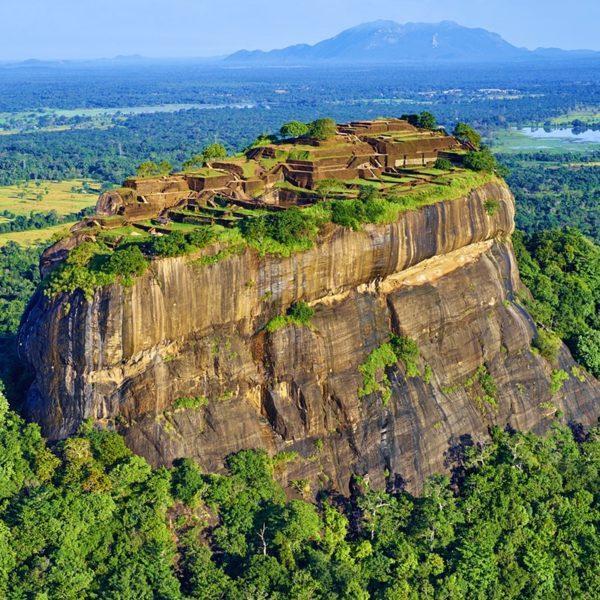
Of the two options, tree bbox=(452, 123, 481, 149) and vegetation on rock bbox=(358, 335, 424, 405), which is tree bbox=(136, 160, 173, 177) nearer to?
vegetation on rock bbox=(358, 335, 424, 405)

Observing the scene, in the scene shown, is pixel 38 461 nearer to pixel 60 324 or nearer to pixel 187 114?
pixel 60 324

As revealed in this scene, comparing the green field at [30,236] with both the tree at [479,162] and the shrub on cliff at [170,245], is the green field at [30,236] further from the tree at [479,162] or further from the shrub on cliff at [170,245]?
the shrub on cliff at [170,245]

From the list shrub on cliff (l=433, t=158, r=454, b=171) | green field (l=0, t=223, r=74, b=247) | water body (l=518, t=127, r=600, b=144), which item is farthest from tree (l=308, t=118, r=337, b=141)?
water body (l=518, t=127, r=600, b=144)

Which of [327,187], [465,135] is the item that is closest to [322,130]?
[327,187]

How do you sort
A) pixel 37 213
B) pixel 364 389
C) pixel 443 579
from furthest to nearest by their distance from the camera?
pixel 37 213 < pixel 364 389 < pixel 443 579

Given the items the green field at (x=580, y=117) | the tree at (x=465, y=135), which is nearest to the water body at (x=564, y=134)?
the green field at (x=580, y=117)

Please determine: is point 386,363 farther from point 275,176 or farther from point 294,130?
point 294,130

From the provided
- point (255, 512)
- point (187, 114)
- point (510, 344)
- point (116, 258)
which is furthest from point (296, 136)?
point (187, 114)
